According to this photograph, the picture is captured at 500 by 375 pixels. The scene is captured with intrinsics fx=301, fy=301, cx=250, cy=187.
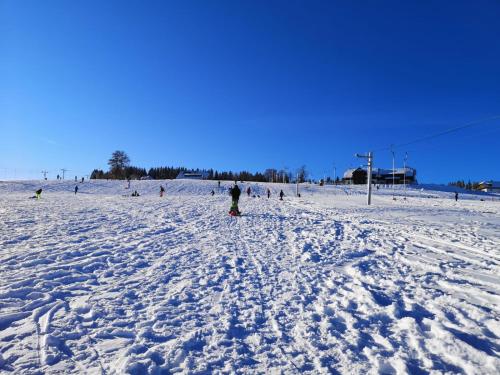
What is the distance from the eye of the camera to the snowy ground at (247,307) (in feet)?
12.1

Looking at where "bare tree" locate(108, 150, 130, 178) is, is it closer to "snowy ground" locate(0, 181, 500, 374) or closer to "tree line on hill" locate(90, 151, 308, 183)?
"tree line on hill" locate(90, 151, 308, 183)

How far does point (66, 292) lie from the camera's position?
18.9ft

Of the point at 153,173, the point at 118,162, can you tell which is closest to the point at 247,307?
the point at 118,162

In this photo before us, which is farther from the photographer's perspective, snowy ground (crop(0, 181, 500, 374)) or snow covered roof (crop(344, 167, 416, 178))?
Result: snow covered roof (crop(344, 167, 416, 178))

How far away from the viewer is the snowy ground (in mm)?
3684

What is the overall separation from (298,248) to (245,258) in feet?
7.41

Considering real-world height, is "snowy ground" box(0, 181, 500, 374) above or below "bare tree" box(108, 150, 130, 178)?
below

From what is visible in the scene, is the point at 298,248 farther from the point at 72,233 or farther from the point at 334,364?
the point at 72,233

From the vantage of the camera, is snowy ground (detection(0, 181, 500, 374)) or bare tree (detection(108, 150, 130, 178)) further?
bare tree (detection(108, 150, 130, 178))

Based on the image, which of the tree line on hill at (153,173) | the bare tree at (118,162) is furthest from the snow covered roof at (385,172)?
the bare tree at (118,162)

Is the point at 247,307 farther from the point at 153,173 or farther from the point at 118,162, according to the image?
the point at 153,173

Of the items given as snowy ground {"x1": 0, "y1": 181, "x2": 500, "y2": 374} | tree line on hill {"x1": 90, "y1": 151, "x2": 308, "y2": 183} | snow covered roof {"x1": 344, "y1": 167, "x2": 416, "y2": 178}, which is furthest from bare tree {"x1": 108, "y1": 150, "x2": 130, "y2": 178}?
snowy ground {"x1": 0, "y1": 181, "x2": 500, "y2": 374}

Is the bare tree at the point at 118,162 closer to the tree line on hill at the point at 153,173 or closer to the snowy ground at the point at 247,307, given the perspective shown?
the tree line on hill at the point at 153,173

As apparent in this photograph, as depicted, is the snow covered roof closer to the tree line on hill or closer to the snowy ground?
the tree line on hill
